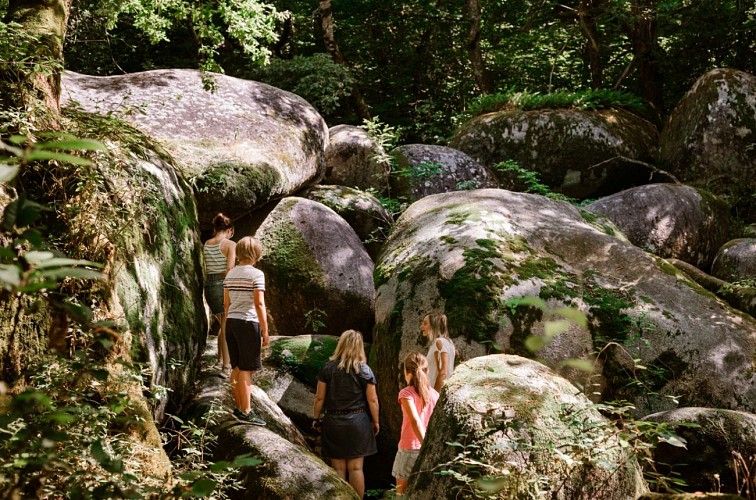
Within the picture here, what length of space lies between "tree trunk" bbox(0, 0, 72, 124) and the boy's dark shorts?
7.99ft

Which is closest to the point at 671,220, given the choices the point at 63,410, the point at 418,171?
the point at 418,171

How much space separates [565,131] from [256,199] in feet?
23.4

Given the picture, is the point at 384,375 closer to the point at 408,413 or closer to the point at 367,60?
the point at 408,413

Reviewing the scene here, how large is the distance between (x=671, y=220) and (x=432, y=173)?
167 inches

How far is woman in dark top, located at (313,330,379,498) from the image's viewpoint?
6250 mm

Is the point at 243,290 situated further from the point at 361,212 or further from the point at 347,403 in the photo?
the point at 361,212

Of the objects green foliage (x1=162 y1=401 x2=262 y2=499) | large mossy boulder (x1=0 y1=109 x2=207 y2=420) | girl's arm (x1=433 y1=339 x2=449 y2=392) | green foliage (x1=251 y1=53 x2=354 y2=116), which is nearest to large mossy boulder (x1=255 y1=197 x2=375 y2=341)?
large mossy boulder (x1=0 y1=109 x2=207 y2=420)

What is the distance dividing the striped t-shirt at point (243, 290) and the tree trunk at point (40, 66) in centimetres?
214

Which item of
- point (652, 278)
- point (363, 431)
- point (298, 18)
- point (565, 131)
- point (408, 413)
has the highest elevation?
point (298, 18)

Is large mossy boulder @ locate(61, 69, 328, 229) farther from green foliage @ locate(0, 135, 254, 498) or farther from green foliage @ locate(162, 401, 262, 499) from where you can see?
green foliage @ locate(0, 135, 254, 498)

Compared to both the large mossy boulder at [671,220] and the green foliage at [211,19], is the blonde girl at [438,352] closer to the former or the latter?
the green foliage at [211,19]

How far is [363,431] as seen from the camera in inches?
247

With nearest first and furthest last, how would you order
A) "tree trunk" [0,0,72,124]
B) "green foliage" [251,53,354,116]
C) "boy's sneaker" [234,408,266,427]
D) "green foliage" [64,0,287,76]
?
"tree trunk" [0,0,72,124] < "boy's sneaker" [234,408,266,427] < "green foliage" [64,0,287,76] < "green foliage" [251,53,354,116]

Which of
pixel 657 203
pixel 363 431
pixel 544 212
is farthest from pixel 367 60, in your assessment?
pixel 363 431
